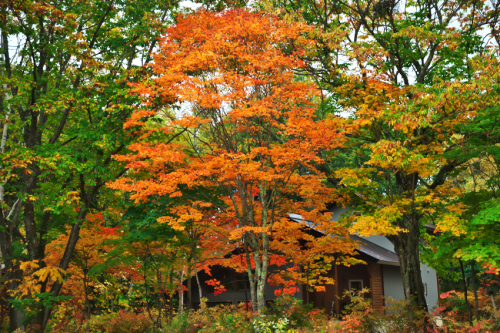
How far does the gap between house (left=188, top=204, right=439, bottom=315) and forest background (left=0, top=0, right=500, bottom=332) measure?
177 inches

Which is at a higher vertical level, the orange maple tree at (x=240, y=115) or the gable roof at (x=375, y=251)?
the orange maple tree at (x=240, y=115)

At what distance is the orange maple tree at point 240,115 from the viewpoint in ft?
39.8

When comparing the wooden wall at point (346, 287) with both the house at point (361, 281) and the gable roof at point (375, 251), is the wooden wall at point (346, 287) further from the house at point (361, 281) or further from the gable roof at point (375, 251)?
the gable roof at point (375, 251)

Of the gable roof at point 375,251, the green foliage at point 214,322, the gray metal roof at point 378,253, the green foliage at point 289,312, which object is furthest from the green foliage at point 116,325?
the gray metal roof at point 378,253

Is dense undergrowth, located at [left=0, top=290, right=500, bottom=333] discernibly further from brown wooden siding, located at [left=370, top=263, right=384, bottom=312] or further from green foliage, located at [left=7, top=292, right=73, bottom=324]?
brown wooden siding, located at [left=370, top=263, right=384, bottom=312]

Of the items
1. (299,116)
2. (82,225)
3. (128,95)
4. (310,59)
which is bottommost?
(82,225)

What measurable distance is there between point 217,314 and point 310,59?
10.8 meters

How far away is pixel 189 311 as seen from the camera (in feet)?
50.0

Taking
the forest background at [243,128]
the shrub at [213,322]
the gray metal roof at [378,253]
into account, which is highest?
the forest background at [243,128]

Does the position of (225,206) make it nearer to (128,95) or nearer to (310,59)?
(128,95)

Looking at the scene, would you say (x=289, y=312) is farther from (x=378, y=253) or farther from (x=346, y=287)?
(x=378, y=253)

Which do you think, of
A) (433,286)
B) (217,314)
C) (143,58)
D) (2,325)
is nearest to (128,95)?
(143,58)

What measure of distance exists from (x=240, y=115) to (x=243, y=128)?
3313mm

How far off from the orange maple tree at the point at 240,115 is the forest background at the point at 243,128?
77mm
